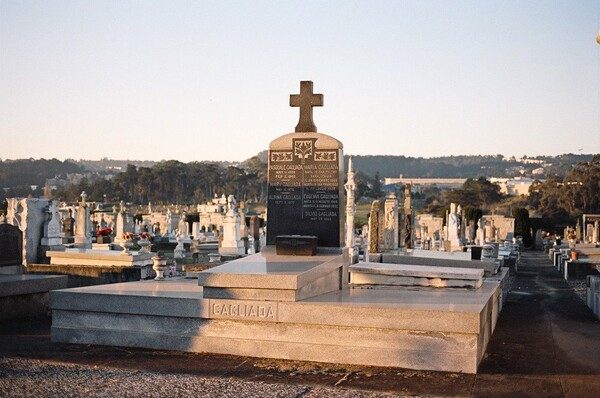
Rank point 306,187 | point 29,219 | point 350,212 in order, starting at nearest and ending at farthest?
point 306,187
point 29,219
point 350,212

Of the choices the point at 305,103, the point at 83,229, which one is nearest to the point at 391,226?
the point at 83,229

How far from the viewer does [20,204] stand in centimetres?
1862

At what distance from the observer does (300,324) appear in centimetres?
826

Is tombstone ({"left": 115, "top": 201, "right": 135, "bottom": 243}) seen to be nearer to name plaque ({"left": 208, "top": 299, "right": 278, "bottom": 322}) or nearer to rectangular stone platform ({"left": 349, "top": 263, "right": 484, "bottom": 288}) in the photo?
rectangular stone platform ({"left": 349, "top": 263, "right": 484, "bottom": 288})

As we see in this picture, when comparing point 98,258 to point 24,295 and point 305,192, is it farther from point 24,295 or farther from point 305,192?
point 305,192

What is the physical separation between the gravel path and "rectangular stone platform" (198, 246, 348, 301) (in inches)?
57.9

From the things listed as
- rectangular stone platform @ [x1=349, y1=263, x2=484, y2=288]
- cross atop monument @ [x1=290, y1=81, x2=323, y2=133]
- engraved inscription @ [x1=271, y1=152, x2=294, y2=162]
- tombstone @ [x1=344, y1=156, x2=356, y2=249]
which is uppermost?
cross atop monument @ [x1=290, y1=81, x2=323, y2=133]

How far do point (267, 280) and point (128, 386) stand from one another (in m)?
2.19

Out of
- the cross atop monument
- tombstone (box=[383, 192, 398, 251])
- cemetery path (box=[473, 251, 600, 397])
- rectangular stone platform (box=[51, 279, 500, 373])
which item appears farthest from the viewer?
tombstone (box=[383, 192, 398, 251])

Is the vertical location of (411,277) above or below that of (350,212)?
below

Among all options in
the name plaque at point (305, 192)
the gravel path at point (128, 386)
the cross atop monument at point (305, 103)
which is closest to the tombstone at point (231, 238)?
the cross atop monument at point (305, 103)

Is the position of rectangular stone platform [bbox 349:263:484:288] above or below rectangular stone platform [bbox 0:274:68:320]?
above

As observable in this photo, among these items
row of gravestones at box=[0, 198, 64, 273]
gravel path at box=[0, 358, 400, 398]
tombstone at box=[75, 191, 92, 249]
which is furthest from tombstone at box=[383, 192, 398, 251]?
gravel path at box=[0, 358, 400, 398]

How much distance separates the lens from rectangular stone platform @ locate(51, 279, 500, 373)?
7676 millimetres
